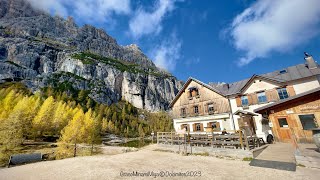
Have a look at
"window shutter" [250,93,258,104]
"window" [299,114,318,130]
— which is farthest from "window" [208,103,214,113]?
"window" [299,114,318,130]

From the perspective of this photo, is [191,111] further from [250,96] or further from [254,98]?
[254,98]

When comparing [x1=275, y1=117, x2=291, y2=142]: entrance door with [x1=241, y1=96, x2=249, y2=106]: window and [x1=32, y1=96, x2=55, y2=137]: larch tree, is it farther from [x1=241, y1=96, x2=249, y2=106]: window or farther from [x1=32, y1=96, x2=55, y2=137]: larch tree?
[x1=32, y1=96, x2=55, y2=137]: larch tree

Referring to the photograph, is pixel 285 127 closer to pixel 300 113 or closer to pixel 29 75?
pixel 300 113

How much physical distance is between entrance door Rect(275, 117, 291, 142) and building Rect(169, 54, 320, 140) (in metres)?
2.33

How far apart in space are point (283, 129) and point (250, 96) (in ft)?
24.1

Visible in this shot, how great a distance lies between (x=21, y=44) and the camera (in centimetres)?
14375

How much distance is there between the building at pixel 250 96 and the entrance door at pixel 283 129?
2.33 meters

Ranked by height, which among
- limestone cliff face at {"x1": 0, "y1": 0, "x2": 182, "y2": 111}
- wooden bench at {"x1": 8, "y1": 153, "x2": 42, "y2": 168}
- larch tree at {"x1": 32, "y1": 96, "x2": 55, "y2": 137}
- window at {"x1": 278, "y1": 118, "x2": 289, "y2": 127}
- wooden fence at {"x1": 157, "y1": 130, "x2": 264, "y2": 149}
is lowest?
wooden bench at {"x1": 8, "y1": 153, "x2": 42, "y2": 168}

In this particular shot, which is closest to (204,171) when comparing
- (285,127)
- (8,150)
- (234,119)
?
(285,127)

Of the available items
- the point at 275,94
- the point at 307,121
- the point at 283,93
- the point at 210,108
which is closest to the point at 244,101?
the point at 275,94

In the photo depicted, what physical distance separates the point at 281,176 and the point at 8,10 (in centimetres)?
29323

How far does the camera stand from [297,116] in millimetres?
14531

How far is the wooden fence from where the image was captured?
1370cm

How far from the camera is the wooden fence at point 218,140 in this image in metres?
13.7
